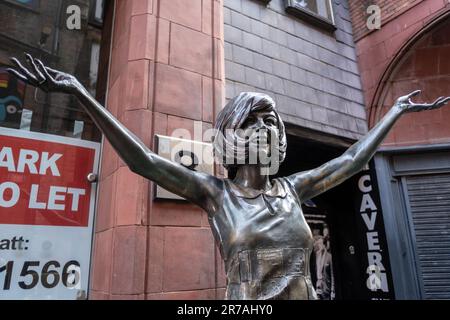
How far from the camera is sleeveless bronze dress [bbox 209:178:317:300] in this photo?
4.79ft

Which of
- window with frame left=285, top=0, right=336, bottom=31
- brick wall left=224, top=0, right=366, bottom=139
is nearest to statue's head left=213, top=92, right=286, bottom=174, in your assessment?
brick wall left=224, top=0, right=366, bottom=139

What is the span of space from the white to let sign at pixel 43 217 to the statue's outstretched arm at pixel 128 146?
178 cm

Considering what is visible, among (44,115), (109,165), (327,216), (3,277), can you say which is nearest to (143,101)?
(109,165)

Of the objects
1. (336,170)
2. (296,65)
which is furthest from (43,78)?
(296,65)

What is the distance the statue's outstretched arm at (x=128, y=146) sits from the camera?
1.26 metres

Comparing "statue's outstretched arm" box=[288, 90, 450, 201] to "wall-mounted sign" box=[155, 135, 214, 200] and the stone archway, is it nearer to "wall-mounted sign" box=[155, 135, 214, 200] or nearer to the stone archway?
"wall-mounted sign" box=[155, 135, 214, 200]

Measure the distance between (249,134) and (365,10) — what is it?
19.2ft

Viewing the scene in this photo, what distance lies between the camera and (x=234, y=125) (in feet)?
5.41

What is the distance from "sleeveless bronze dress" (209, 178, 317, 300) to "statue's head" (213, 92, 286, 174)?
19 cm

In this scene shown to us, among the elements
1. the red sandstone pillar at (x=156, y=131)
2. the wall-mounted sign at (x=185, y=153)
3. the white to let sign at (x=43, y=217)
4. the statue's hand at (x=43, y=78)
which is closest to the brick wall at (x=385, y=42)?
the red sandstone pillar at (x=156, y=131)

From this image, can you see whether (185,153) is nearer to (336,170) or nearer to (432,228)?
(336,170)

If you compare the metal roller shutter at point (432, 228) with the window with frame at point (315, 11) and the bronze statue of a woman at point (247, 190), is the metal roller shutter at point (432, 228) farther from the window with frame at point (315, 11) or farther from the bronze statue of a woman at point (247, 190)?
the bronze statue of a woman at point (247, 190)

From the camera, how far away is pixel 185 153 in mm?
2832

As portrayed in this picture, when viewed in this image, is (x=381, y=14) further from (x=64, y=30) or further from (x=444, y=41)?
(x=64, y=30)
